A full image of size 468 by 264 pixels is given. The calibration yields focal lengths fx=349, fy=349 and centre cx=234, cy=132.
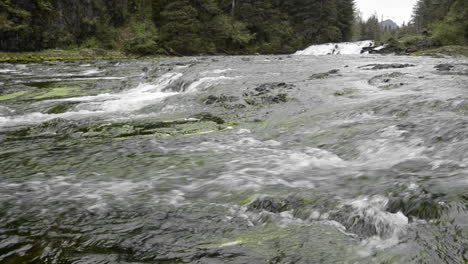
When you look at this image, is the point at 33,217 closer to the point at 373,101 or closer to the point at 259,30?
the point at 373,101

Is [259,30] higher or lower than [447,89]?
higher

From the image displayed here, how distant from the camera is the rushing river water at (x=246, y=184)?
81.0 inches

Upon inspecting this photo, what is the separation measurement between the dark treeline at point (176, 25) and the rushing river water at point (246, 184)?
78.9 feet

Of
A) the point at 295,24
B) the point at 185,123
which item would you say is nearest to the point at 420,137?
the point at 185,123

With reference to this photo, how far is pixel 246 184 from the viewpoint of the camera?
10.3 ft

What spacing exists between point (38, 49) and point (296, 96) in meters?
25.3

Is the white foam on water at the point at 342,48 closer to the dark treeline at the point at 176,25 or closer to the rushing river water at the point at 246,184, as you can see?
the dark treeline at the point at 176,25

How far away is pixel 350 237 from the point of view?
216 cm

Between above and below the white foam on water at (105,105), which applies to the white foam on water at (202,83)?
above

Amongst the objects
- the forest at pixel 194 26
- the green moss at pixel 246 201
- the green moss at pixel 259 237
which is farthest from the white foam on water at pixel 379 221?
the forest at pixel 194 26

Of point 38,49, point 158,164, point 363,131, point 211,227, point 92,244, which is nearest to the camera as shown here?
point 92,244

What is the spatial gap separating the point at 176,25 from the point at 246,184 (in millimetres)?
35130

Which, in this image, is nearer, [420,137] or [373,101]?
[420,137]

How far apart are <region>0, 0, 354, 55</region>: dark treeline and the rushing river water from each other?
78.9 feet
